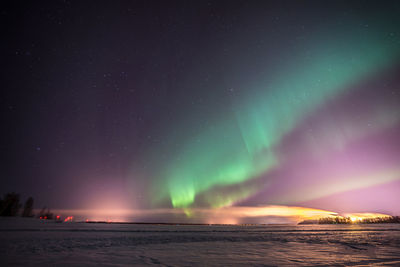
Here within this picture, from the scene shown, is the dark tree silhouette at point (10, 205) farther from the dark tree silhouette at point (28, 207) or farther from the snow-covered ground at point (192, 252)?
the snow-covered ground at point (192, 252)

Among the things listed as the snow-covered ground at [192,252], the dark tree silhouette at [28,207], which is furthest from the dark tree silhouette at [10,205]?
the snow-covered ground at [192,252]

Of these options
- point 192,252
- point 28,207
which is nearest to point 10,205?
point 28,207

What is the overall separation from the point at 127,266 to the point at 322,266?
4.03 meters

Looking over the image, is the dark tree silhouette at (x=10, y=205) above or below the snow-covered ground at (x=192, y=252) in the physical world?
above

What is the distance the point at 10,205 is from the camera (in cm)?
8575

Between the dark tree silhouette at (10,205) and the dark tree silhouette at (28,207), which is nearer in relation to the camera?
the dark tree silhouette at (10,205)

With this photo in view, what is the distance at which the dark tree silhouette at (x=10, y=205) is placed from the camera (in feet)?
266

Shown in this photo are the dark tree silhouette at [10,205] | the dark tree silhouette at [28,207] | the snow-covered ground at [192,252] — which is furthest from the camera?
the dark tree silhouette at [28,207]

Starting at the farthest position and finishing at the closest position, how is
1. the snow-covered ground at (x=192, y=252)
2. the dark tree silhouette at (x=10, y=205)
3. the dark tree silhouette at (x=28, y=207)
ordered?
the dark tree silhouette at (x=28, y=207)
the dark tree silhouette at (x=10, y=205)
the snow-covered ground at (x=192, y=252)

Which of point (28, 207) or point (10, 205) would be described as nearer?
point (10, 205)

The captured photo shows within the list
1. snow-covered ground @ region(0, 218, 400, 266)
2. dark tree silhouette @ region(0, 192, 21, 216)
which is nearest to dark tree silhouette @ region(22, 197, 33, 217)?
dark tree silhouette @ region(0, 192, 21, 216)

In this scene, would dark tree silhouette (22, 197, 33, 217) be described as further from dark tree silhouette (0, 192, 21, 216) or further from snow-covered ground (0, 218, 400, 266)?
snow-covered ground (0, 218, 400, 266)

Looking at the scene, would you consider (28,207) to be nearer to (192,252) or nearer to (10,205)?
(10,205)

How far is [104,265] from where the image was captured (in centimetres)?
504
